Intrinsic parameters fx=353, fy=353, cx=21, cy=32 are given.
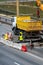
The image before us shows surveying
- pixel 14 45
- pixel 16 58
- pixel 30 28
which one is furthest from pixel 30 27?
pixel 16 58

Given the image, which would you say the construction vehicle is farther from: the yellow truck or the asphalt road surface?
the asphalt road surface

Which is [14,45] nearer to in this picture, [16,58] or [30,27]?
[30,27]

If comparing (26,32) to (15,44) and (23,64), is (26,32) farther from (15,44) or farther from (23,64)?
(23,64)

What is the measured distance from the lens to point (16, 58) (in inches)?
1113

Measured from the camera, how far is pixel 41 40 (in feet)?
118

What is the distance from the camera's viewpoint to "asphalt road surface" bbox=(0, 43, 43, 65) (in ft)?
87.0

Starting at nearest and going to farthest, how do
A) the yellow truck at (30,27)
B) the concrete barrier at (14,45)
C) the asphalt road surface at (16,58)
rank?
the asphalt road surface at (16,58)
the concrete barrier at (14,45)
the yellow truck at (30,27)

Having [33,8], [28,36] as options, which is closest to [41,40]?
[28,36]

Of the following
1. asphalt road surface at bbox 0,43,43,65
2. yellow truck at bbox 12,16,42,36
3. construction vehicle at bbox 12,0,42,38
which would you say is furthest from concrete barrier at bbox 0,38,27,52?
yellow truck at bbox 12,16,42,36

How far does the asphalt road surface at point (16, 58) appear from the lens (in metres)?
26.5

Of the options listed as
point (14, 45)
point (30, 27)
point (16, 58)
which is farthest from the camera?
point (30, 27)

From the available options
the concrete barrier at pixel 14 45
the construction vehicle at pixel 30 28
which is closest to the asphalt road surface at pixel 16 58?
the concrete barrier at pixel 14 45

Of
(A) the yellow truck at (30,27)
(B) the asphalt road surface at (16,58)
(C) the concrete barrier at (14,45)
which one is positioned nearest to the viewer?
(B) the asphalt road surface at (16,58)

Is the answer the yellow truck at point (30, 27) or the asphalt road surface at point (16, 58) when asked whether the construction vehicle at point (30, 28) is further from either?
the asphalt road surface at point (16, 58)
